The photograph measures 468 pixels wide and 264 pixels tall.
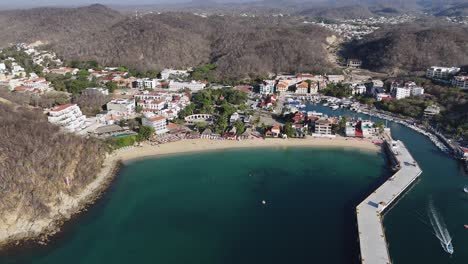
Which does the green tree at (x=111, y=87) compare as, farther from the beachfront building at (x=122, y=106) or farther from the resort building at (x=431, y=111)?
the resort building at (x=431, y=111)

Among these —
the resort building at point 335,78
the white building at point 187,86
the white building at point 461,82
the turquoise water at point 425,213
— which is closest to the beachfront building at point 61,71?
the white building at point 187,86

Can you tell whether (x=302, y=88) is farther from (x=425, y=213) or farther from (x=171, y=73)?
(x=425, y=213)

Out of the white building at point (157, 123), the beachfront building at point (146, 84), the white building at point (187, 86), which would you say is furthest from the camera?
the beachfront building at point (146, 84)

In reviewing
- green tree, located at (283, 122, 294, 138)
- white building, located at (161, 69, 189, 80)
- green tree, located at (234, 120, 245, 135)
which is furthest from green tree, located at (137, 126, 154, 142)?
white building, located at (161, 69, 189, 80)

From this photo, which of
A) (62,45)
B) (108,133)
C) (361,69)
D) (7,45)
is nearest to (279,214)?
(108,133)

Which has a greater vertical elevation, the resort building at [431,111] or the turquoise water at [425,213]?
the resort building at [431,111]

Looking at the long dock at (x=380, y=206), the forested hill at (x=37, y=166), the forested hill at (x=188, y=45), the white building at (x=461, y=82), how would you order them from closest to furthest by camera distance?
1. the long dock at (x=380, y=206)
2. the forested hill at (x=37, y=166)
3. the white building at (x=461, y=82)
4. the forested hill at (x=188, y=45)
